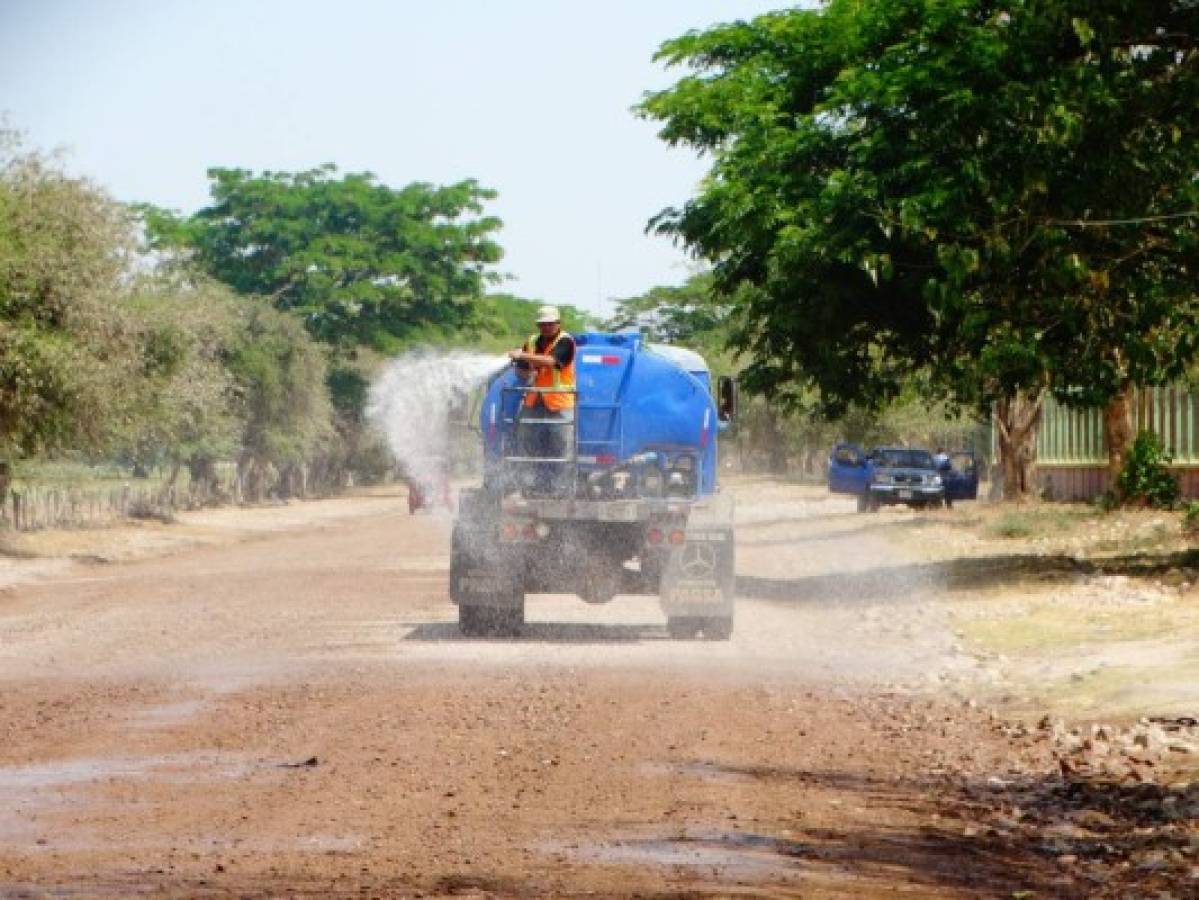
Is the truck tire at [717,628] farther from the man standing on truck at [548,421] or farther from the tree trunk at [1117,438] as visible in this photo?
the tree trunk at [1117,438]

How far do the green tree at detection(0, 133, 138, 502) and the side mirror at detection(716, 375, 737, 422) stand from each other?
18.5 metres

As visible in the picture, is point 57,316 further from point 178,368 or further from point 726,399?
point 726,399

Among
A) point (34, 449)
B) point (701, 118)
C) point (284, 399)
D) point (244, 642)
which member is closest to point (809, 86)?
point (701, 118)

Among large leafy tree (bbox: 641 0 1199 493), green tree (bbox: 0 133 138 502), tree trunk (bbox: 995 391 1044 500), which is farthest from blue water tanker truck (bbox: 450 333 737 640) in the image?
tree trunk (bbox: 995 391 1044 500)

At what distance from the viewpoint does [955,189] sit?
990 inches

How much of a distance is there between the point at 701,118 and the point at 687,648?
12.1m

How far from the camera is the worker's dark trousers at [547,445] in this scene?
21.6m

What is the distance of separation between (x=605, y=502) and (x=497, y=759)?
334 inches

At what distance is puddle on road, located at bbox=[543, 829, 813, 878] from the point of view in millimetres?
9242

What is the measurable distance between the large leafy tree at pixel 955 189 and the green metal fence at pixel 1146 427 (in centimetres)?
760

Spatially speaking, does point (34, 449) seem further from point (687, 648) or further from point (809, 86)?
point (687, 648)

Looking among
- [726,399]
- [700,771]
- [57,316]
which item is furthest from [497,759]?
[57,316]

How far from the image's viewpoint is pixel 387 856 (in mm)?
9398

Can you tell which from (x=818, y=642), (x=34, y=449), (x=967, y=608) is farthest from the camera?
(x=34, y=449)
